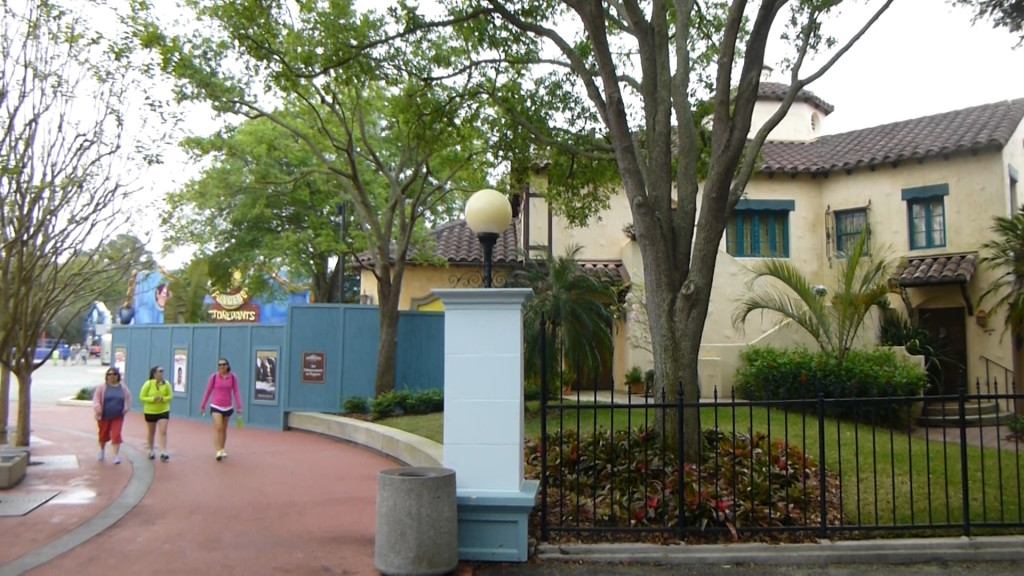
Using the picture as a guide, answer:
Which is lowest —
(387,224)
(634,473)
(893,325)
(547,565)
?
(547,565)

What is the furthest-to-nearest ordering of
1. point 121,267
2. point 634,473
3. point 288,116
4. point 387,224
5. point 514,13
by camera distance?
point 288,116, point 387,224, point 121,267, point 514,13, point 634,473

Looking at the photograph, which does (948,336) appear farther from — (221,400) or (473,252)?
(221,400)

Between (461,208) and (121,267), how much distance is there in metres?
16.1

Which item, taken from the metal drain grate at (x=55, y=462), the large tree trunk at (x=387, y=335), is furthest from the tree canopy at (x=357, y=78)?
the metal drain grate at (x=55, y=462)

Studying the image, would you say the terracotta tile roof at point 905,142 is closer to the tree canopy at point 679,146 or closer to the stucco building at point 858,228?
the stucco building at point 858,228

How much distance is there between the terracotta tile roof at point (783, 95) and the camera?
22781mm

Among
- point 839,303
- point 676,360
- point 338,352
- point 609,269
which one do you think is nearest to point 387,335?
point 338,352

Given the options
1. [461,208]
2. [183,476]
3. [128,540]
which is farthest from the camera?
[461,208]

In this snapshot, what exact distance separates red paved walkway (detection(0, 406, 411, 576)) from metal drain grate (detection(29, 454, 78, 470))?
0.22 m

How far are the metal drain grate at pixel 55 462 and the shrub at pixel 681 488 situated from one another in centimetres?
742

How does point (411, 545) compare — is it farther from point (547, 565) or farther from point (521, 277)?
point (521, 277)

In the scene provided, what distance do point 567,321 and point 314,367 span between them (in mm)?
6395

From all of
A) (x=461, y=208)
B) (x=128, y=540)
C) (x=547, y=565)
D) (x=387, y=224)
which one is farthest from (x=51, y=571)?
(x=461, y=208)

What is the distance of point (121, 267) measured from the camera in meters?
13.8
